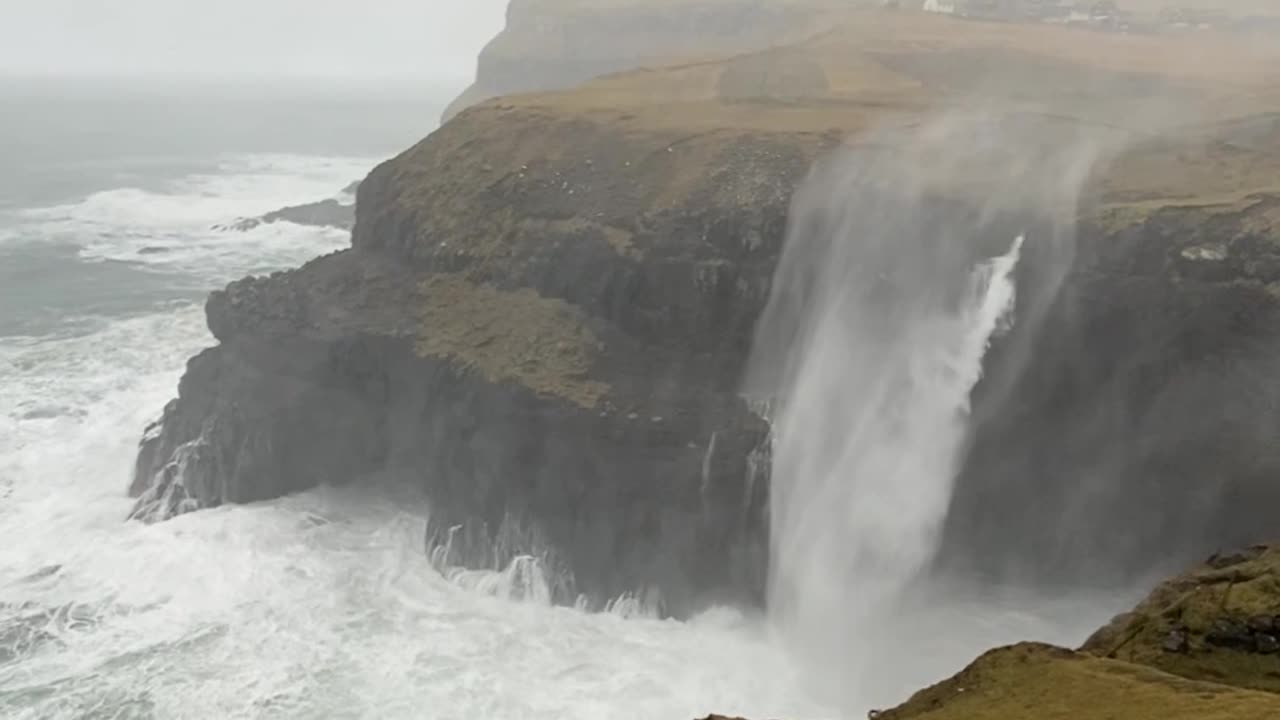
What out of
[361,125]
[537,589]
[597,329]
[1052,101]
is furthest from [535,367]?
[361,125]

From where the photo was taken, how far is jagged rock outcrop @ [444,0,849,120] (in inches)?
4469

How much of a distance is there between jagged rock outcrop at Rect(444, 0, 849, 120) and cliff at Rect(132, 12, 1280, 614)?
60.6 m

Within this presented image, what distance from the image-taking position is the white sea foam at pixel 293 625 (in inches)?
1377

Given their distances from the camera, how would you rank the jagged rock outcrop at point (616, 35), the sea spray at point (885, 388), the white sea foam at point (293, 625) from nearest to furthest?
1. the white sea foam at point (293, 625)
2. the sea spray at point (885, 388)
3. the jagged rock outcrop at point (616, 35)

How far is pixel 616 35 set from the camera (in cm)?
12488

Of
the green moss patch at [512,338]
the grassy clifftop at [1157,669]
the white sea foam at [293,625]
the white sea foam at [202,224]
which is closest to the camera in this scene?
the grassy clifftop at [1157,669]

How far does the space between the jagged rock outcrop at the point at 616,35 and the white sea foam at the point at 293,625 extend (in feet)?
242

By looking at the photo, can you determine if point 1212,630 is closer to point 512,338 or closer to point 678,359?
point 678,359

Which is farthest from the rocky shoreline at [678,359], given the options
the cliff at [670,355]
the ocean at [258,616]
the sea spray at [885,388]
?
the ocean at [258,616]


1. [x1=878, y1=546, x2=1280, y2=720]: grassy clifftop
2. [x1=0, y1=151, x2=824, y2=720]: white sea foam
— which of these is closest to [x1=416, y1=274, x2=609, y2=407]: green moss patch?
[x1=0, y1=151, x2=824, y2=720]: white sea foam

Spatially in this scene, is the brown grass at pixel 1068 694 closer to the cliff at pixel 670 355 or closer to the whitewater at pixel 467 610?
the whitewater at pixel 467 610

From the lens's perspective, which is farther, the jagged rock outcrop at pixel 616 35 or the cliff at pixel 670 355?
the jagged rock outcrop at pixel 616 35

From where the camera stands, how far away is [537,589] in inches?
1609

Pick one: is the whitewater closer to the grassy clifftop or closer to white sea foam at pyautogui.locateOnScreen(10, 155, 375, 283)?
the grassy clifftop
